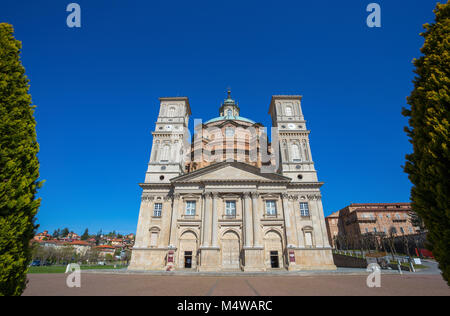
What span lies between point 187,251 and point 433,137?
2447 centimetres

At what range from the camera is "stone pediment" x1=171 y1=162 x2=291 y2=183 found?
26.8 meters

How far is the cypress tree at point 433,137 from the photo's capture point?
5543mm

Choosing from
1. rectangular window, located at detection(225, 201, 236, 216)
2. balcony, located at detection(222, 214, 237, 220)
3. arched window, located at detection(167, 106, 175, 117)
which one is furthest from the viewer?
arched window, located at detection(167, 106, 175, 117)

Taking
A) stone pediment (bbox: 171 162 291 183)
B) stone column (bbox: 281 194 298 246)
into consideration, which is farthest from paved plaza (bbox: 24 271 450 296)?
stone pediment (bbox: 171 162 291 183)

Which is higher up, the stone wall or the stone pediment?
the stone pediment

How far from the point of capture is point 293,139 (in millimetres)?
30859

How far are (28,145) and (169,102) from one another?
2912cm

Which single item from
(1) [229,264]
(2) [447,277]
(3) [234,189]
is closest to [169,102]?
(3) [234,189]

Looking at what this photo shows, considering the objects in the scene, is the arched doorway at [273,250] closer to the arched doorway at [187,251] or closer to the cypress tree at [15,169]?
the arched doorway at [187,251]

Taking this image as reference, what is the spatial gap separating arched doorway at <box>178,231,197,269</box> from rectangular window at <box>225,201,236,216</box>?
190 inches

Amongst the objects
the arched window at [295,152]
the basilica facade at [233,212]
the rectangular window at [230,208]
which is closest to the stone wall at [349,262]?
the basilica facade at [233,212]

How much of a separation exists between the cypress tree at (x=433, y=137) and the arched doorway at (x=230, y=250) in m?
20.4

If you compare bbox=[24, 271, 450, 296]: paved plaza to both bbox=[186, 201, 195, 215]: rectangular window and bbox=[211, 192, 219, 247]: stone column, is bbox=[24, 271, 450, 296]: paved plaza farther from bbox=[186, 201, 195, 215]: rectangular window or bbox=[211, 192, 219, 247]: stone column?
bbox=[186, 201, 195, 215]: rectangular window

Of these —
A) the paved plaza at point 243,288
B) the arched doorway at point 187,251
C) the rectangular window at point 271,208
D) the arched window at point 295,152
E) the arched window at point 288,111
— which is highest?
the arched window at point 288,111
